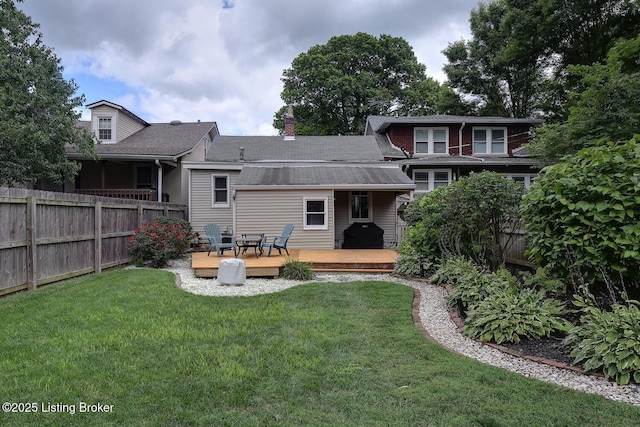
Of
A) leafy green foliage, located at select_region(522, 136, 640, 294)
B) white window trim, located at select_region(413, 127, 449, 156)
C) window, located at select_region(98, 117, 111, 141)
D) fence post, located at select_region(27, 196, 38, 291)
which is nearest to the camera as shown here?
leafy green foliage, located at select_region(522, 136, 640, 294)

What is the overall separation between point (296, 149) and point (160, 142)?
5.97 meters

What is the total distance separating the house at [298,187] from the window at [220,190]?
0.12 ft

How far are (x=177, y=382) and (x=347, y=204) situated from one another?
39.6ft

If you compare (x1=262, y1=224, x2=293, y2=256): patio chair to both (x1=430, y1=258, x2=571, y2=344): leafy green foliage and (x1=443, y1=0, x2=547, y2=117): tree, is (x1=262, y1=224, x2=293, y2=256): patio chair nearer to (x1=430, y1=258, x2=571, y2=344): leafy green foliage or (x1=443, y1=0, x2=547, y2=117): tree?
(x1=430, y1=258, x2=571, y2=344): leafy green foliage

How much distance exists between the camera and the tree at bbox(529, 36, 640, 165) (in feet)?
37.3

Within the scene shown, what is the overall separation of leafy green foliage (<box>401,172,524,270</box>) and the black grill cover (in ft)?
15.9

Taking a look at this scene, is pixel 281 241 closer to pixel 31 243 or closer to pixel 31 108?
pixel 31 243

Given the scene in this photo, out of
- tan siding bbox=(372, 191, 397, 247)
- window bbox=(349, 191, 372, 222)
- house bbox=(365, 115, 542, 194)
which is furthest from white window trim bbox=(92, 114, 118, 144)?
house bbox=(365, 115, 542, 194)

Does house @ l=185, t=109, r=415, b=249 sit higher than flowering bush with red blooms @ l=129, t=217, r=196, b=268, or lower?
higher

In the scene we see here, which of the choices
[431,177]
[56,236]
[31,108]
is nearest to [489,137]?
[431,177]

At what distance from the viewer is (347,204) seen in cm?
1481

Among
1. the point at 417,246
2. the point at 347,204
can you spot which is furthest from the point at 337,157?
the point at 417,246

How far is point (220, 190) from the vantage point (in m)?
15.2

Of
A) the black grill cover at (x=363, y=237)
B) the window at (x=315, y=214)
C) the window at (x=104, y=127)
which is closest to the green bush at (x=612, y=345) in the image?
the window at (x=315, y=214)
